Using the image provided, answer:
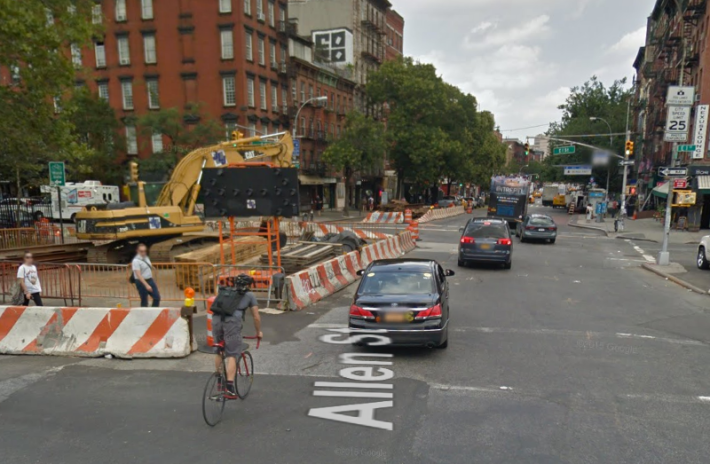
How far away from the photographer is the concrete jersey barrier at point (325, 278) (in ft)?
38.4

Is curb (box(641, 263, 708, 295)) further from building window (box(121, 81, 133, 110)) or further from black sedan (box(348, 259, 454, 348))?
building window (box(121, 81, 133, 110))

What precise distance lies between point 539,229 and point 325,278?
16.6m

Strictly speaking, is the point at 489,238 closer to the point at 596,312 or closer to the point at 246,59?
the point at 596,312

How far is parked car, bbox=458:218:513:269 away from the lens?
1705 cm

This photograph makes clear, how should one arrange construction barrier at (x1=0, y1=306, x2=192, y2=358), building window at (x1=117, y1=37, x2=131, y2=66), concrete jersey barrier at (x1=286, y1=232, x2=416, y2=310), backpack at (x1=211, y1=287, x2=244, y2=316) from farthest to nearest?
1. building window at (x1=117, y1=37, x2=131, y2=66)
2. concrete jersey barrier at (x1=286, y1=232, x2=416, y2=310)
3. construction barrier at (x1=0, y1=306, x2=192, y2=358)
4. backpack at (x1=211, y1=287, x2=244, y2=316)

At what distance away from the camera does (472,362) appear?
8.07 m

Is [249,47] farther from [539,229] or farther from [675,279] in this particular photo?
[675,279]

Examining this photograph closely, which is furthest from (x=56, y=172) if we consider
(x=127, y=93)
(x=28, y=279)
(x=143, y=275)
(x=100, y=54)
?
(x=100, y=54)

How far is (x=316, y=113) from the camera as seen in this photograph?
52375 millimetres

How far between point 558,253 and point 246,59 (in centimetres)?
2973

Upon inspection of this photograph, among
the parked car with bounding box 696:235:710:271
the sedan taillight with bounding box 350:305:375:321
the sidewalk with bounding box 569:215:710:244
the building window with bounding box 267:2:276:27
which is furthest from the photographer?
the building window with bounding box 267:2:276:27

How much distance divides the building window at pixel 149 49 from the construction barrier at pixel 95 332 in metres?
37.5

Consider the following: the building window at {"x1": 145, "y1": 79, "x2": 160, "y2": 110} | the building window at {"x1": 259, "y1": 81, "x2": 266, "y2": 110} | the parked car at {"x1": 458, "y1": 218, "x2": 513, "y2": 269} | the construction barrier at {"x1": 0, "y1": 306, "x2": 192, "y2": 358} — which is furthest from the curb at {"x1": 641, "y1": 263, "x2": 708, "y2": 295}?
the building window at {"x1": 145, "y1": 79, "x2": 160, "y2": 110}

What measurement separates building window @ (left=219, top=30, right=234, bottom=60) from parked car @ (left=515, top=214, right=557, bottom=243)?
27549 mm
